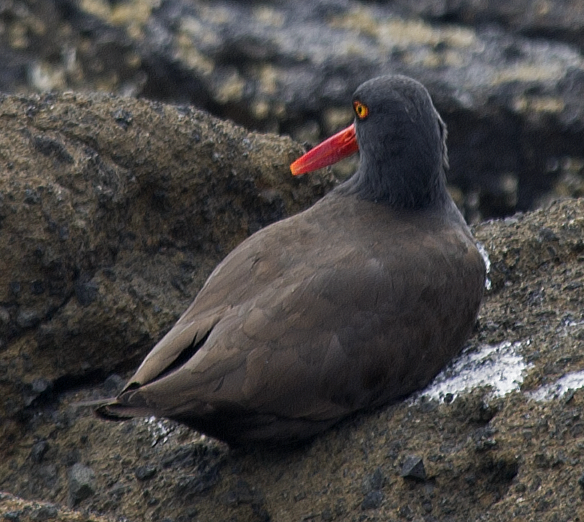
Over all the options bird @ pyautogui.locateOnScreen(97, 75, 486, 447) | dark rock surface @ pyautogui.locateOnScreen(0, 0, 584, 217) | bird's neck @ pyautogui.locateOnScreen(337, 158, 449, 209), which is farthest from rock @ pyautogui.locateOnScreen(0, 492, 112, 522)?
dark rock surface @ pyautogui.locateOnScreen(0, 0, 584, 217)

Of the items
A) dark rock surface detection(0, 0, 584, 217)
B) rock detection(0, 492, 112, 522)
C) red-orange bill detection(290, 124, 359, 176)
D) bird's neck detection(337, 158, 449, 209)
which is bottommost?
dark rock surface detection(0, 0, 584, 217)

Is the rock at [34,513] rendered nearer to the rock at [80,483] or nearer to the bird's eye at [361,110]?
the rock at [80,483]

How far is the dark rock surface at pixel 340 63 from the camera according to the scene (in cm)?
830

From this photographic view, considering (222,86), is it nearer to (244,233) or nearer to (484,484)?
(244,233)

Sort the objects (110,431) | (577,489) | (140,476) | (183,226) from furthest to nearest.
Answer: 1. (183,226)
2. (110,431)
3. (140,476)
4. (577,489)

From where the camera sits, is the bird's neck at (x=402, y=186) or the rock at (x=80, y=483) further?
the bird's neck at (x=402, y=186)

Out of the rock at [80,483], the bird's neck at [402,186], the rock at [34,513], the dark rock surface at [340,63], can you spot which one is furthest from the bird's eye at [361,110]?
the dark rock surface at [340,63]

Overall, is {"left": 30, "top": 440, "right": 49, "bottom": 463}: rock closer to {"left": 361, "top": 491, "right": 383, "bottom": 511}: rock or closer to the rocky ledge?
the rocky ledge

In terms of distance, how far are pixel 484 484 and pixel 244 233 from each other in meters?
2.29

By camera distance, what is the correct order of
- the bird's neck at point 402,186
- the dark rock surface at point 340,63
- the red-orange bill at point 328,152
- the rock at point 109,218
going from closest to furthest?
the rock at point 109,218
the bird's neck at point 402,186
the red-orange bill at point 328,152
the dark rock surface at point 340,63

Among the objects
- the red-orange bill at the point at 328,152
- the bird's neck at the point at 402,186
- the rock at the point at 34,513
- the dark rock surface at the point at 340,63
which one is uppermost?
the rock at the point at 34,513

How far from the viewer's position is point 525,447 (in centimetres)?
419

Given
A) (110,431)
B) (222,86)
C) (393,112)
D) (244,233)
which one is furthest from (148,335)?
(222,86)

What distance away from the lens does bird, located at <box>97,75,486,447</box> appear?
435 centimetres
